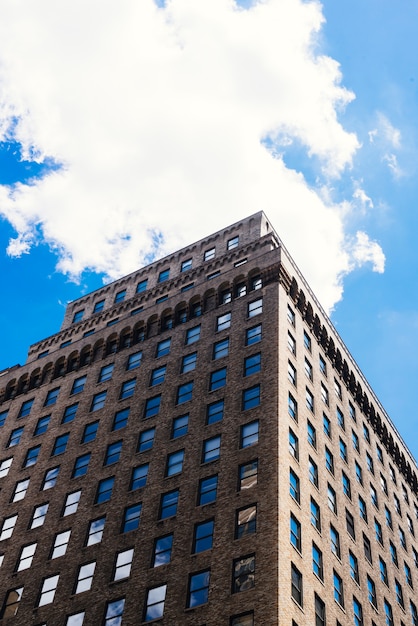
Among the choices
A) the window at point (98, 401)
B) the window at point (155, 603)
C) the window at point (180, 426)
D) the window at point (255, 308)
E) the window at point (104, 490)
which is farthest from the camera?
the window at point (98, 401)

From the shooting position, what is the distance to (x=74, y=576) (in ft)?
153

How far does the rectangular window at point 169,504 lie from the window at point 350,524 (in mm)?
11912

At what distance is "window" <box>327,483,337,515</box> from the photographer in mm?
50625

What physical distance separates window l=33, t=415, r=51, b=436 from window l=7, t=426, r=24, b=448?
5.07ft

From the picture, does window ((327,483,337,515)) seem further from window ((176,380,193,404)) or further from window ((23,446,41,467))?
window ((23,446,41,467))

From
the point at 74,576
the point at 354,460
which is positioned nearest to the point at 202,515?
the point at 74,576

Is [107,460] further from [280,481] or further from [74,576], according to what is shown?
[280,481]

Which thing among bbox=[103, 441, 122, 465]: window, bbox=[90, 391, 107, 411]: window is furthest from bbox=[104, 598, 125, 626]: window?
bbox=[90, 391, 107, 411]: window

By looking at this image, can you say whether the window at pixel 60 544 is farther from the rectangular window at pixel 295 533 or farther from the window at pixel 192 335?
the window at pixel 192 335

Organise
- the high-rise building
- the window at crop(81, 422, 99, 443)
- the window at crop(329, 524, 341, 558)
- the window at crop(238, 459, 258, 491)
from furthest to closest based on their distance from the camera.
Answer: the window at crop(81, 422, 99, 443) → the window at crop(329, 524, 341, 558) → the window at crop(238, 459, 258, 491) → the high-rise building

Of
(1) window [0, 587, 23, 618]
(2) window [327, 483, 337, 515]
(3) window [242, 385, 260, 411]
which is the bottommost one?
(1) window [0, 587, 23, 618]

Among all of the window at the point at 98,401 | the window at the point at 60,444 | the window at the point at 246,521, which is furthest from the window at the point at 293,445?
the window at the point at 60,444

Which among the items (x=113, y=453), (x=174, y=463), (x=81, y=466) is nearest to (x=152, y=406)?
(x=113, y=453)

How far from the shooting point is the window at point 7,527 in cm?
5319
